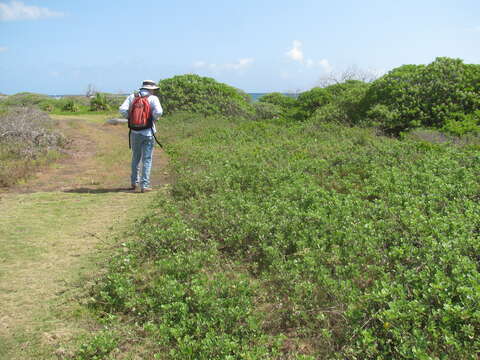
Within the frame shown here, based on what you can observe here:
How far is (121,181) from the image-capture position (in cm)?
850

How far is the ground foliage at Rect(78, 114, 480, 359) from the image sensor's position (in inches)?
114

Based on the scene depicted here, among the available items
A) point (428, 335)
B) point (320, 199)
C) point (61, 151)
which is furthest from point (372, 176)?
point (61, 151)

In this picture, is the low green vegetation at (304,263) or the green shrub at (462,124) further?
the green shrub at (462,124)

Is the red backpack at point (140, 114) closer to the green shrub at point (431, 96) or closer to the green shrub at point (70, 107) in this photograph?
the green shrub at point (431, 96)

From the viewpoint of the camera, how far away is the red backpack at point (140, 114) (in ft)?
24.1

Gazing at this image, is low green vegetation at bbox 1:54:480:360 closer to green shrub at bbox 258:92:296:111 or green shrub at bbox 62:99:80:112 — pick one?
green shrub at bbox 258:92:296:111

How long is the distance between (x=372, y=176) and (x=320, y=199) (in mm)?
1328

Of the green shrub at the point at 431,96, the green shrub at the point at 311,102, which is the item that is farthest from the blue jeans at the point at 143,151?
the green shrub at the point at 311,102

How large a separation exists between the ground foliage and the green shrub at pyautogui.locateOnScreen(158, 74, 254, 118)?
35.5 feet

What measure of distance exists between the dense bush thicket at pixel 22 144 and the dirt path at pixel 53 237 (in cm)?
36

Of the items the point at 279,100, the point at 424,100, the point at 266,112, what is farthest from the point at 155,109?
the point at 279,100

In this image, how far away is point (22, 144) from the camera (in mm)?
10391

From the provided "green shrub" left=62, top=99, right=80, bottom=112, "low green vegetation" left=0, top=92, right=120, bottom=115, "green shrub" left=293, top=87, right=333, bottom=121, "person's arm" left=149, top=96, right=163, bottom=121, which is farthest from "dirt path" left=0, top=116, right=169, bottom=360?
"green shrub" left=62, top=99, right=80, bottom=112

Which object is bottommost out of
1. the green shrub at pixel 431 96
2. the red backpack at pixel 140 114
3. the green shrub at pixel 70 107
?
the green shrub at pixel 70 107
